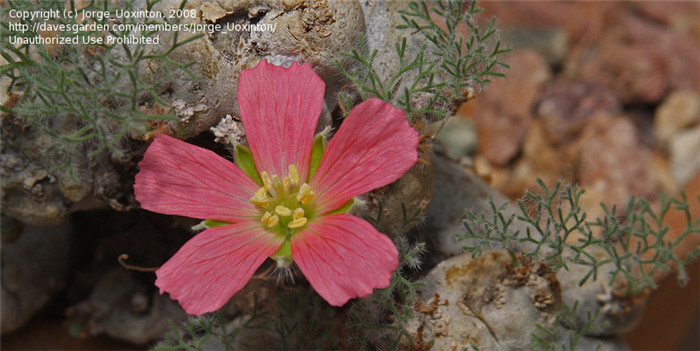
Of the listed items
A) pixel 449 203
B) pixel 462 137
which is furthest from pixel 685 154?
pixel 449 203

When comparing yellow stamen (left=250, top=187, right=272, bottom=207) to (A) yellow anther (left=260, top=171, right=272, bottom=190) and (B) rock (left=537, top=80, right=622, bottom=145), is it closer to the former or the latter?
(A) yellow anther (left=260, top=171, right=272, bottom=190)

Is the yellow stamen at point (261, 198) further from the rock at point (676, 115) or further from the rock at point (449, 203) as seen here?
the rock at point (676, 115)

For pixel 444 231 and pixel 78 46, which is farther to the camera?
pixel 444 231

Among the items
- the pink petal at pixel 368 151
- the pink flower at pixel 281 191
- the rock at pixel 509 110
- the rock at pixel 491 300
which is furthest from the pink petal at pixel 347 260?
the rock at pixel 509 110

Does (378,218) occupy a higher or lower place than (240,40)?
lower

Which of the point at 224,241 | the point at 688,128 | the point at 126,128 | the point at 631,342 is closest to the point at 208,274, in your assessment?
the point at 224,241

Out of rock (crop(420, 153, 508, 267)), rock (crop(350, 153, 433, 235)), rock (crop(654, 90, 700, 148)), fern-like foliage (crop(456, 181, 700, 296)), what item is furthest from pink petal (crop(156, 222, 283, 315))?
rock (crop(654, 90, 700, 148))

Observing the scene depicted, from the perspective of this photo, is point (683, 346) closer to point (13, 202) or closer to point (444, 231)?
point (444, 231)
